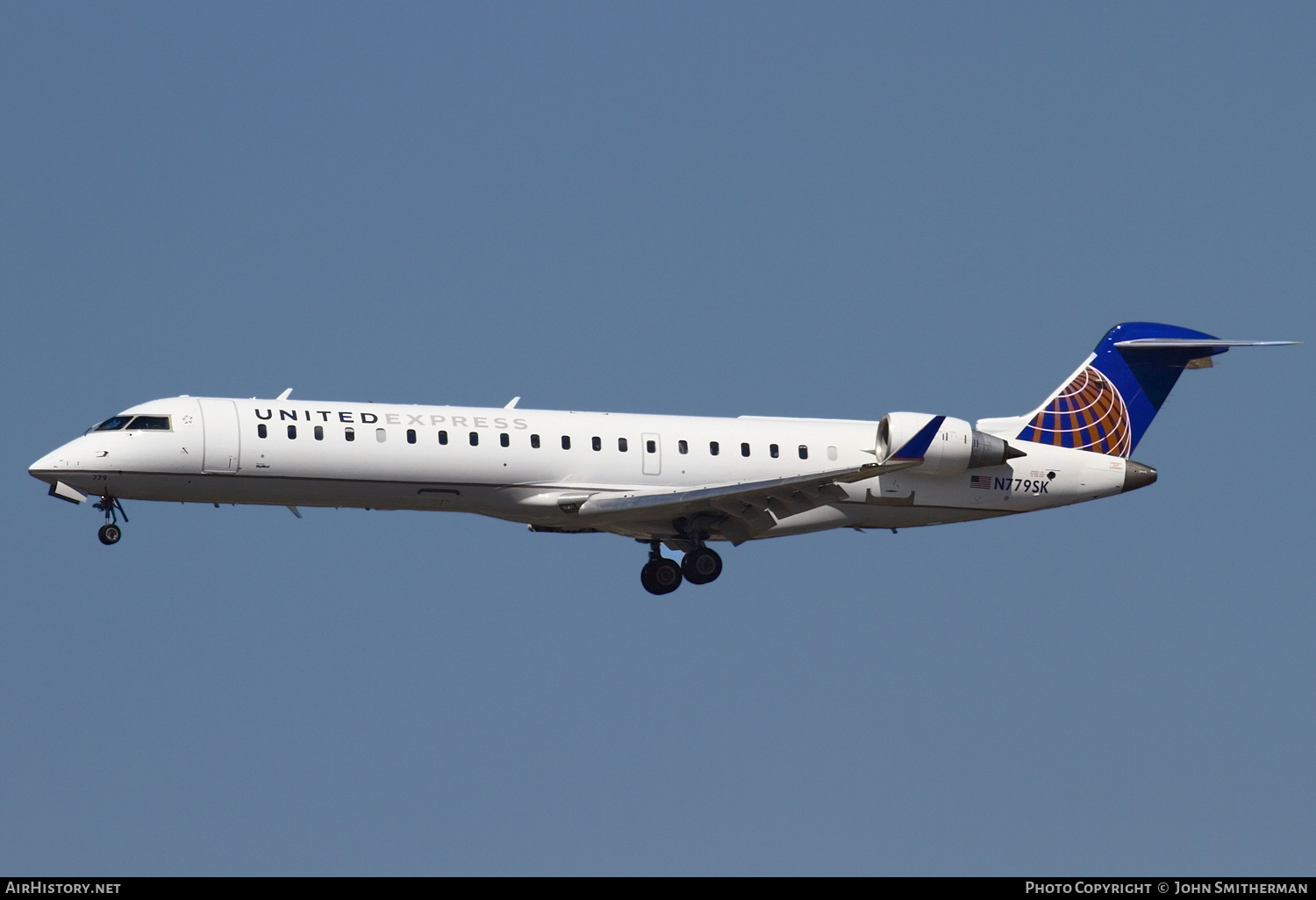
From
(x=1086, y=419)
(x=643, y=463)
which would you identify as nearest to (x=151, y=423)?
(x=643, y=463)

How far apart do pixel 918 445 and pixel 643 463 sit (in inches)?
190

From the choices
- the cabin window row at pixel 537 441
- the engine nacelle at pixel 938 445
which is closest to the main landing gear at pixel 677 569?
the cabin window row at pixel 537 441

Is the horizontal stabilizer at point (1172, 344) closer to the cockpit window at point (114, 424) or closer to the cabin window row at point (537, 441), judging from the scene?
the cabin window row at point (537, 441)

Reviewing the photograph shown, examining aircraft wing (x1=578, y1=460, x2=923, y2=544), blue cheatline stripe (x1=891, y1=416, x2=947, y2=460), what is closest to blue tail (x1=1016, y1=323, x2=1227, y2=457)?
blue cheatline stripe (x1=891, y1=416, x2=947, y2=460)

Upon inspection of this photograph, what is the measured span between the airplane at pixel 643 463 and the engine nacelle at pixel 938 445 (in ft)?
0.11

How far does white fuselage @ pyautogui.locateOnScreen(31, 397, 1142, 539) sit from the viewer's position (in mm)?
33656

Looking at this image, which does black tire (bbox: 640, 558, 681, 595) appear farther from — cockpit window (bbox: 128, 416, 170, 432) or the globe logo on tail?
cockpit window (bbox: 128, 416, 170, 432)

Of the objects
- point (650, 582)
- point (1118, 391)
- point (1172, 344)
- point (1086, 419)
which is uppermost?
point (1172, 344)

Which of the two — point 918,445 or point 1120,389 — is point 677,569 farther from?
point 1120,389

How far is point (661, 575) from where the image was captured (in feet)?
121

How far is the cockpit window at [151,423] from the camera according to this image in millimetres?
33719
